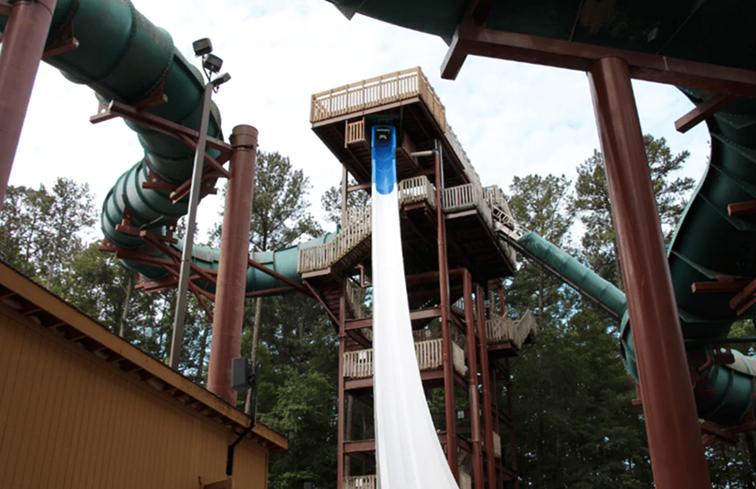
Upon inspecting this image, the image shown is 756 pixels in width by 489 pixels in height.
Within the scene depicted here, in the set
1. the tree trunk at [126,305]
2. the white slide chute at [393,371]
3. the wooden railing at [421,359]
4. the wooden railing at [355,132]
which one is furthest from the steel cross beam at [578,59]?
the tree trunk at [126,305]

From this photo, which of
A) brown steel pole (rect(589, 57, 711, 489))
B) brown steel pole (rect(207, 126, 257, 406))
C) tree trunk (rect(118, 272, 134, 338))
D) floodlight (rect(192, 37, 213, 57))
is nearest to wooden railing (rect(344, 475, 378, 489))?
brown steel pole (rect(207, 126, 257, 406))

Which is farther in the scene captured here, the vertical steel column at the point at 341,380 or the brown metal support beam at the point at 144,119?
the vertical steel column at the point at 341,380

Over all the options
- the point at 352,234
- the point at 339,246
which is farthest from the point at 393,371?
the point at 352,234

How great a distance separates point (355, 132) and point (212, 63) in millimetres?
10174

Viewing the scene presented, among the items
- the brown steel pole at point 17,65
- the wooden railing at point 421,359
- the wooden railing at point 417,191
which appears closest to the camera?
the brown steel pole at point 17,65

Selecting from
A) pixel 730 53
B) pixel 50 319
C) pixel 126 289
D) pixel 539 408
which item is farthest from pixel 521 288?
pixel 50 319

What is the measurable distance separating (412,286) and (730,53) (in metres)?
17.5

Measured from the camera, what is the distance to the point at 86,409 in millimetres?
6086

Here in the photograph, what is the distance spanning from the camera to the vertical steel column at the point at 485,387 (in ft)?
67.1

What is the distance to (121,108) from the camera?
1220 centimetres

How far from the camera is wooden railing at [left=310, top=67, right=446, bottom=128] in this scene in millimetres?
21281

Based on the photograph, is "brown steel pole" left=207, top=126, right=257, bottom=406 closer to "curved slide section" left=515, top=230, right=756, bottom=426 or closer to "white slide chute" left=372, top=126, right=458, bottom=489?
"white slide chute" left=372, top=126, right=458, bottom=489

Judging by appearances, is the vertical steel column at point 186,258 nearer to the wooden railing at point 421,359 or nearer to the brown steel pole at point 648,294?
the brown steel pole at point 648,294

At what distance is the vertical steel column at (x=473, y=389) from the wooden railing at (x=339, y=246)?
3.90 metres
